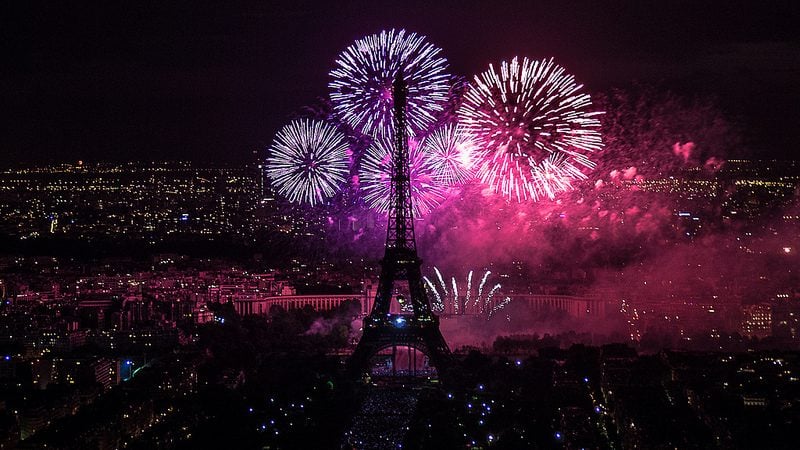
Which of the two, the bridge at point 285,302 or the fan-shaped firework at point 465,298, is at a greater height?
the fan-shaped firework at point 465,298

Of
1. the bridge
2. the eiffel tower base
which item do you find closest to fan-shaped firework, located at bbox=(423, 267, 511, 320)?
the eiffel tower base

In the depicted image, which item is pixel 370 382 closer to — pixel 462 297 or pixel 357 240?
pixel 462 297

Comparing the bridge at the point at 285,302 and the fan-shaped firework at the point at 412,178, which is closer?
the fan-shaped firework at the point at 412,178

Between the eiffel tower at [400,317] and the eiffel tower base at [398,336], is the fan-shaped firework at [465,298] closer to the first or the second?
the eiffel tower at [400,317]

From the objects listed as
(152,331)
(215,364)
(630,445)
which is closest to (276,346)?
(215,364)

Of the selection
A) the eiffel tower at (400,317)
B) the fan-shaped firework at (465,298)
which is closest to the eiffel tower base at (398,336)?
the eiffel tower at (400,317)

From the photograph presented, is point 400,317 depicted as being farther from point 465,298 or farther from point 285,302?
point 285,302

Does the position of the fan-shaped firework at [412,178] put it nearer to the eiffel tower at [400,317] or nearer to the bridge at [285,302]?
the eiffel tower at [400,317]

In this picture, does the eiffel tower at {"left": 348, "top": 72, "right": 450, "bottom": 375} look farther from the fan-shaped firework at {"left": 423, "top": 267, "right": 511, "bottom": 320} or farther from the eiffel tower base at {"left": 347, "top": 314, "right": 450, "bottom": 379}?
the fan-shaped firework at {"left": 423, "top": 267, "right": 511, "bottom": 320}
